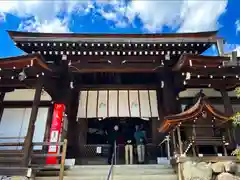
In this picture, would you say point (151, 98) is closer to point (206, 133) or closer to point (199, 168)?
point (206, 133)

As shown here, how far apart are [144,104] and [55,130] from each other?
12.5 ft

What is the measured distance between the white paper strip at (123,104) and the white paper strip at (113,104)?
0.70 feet

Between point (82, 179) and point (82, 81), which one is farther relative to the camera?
point (82, 81)

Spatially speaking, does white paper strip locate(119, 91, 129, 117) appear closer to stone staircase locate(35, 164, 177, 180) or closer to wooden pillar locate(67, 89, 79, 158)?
wooden pillar locate(67, 89, 79, 158)

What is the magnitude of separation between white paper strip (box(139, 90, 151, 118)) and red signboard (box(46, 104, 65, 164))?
3287 mm

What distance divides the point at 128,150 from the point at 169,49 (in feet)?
14.8

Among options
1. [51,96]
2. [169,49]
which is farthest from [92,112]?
[169,49]

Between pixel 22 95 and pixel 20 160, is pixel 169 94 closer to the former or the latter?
pixel 20 160

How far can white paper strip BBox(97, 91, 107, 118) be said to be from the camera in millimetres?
8958

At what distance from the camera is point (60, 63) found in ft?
29.9

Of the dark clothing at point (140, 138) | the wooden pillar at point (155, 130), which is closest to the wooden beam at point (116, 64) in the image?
the wooden pillar at point (155, 130)

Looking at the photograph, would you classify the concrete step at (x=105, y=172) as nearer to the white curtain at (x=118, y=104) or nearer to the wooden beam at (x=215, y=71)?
the white curtain at (x=118, y=104)

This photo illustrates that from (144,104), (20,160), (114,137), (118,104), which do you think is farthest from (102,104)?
(20,160)

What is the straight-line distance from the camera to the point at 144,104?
9.09 metres
